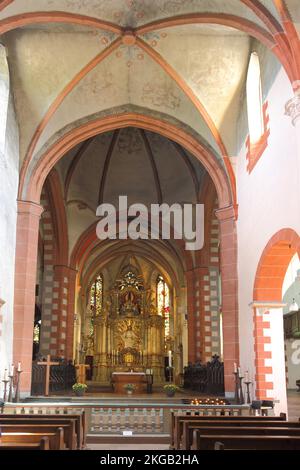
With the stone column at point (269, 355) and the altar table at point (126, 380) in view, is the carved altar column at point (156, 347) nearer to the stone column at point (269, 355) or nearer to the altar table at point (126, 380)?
the altar table at point (126, 380)

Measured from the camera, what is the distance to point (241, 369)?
51.9 feet

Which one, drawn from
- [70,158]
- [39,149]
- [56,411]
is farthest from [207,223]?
[56,411]

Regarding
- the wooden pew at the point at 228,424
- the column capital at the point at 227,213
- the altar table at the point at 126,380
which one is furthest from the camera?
the altar table at the point at 126,380

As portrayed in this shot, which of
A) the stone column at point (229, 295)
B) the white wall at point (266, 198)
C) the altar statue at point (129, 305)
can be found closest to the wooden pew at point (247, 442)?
the white wall at point (266, 198)

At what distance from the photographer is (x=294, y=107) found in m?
10.7

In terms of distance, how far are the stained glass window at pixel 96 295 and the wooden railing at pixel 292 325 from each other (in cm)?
1259

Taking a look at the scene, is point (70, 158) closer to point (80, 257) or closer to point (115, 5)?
point (80, 257)

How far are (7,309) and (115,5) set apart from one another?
8.39 metres

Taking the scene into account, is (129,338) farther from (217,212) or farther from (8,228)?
(8,228)

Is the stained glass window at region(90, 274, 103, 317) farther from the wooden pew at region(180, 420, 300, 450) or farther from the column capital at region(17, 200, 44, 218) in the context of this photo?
the wooden pew at region(180, 420, 300, 450)

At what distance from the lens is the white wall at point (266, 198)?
11711 mm

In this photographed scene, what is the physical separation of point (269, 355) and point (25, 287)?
7012 millimetres

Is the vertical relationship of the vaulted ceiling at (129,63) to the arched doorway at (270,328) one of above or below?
above

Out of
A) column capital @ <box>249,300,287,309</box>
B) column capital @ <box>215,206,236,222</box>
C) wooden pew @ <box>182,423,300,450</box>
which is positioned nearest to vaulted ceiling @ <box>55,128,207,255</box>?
column capital @ <box>215,206,236,222</box>
